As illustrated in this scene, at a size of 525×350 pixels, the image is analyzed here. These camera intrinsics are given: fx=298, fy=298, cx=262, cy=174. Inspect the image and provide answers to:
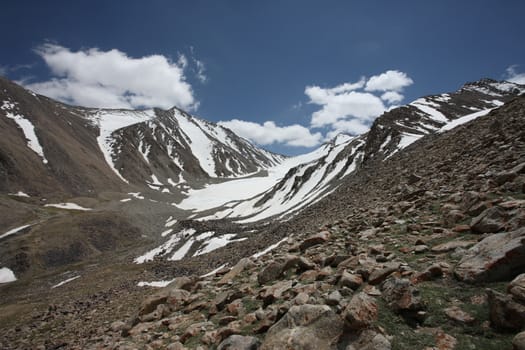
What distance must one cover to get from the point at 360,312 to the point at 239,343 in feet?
9.32

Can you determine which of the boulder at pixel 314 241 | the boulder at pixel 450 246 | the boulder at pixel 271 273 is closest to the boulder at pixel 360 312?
the boulder at pixel 450 246

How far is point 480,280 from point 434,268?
0.89 metres

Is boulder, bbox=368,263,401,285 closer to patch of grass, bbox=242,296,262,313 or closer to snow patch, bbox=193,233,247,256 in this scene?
patch of grass, bbox=242,296,262,313

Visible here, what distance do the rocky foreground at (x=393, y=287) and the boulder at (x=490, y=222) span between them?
0.09 feet

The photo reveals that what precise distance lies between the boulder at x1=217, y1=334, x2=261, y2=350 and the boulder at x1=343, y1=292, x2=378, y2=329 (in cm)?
219

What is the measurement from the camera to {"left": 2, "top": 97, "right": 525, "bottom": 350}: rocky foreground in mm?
5156

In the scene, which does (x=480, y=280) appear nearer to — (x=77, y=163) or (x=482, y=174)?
(x=482, y=174)

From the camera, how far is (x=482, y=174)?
11938 millimetres

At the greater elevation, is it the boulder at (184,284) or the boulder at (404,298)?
the boulder at (184,284)

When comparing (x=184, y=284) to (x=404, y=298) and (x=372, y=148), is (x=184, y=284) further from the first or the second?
Result: (x=372, y=148)

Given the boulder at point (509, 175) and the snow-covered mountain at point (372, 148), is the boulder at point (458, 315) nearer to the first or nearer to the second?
the boulder at point (509, 175)

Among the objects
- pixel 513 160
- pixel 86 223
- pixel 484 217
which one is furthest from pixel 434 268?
pixel 86 223

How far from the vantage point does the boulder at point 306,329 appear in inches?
226

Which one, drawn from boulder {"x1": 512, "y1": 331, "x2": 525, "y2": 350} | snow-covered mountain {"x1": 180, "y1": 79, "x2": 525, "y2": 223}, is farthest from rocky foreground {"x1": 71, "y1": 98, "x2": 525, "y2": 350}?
snow-covered mountain {"x1": 180, "y1": 79, "x2": 525, "y2": 223}
